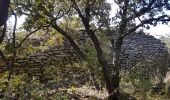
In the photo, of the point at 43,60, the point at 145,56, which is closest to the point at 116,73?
the point at 43,60

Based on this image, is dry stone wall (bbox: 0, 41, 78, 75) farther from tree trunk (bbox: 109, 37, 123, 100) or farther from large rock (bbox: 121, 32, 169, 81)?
tree trunk (bbox: 109, 37, 123, 100)

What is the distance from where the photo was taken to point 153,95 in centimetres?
1110

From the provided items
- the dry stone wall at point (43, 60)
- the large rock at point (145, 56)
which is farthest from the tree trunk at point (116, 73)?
the dry stone wall at point (43, 60)

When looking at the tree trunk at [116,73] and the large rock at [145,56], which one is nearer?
the tree trunk at [116,73]

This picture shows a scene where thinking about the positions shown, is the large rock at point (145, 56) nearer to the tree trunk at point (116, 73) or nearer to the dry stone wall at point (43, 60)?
the tree trunk at point (116, 73)

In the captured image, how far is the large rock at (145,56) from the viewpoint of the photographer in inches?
540

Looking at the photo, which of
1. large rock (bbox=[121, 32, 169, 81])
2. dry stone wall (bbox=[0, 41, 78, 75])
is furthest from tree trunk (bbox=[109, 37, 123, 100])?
dry stone wall (bbox=[0, 41, 78, 75])

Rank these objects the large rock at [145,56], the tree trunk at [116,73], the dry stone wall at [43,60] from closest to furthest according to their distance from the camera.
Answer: the tree trunk at [116,73] → the large rock at [145,56] → the dry stone wall at [43,60]

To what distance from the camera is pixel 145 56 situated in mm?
17312

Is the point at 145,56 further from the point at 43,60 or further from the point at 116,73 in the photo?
the point at 116,73

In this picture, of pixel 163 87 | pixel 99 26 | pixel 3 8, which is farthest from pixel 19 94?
pixel 163 87

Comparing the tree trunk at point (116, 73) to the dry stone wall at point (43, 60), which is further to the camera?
the dry stone wall at point (43, 60)

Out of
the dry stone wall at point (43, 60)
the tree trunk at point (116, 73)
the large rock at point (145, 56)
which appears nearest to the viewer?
the tree trunk at point (116, 73)

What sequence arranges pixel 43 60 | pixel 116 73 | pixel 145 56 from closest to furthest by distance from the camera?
pixel 116 73, pixel 43 60, pixel 145 56
